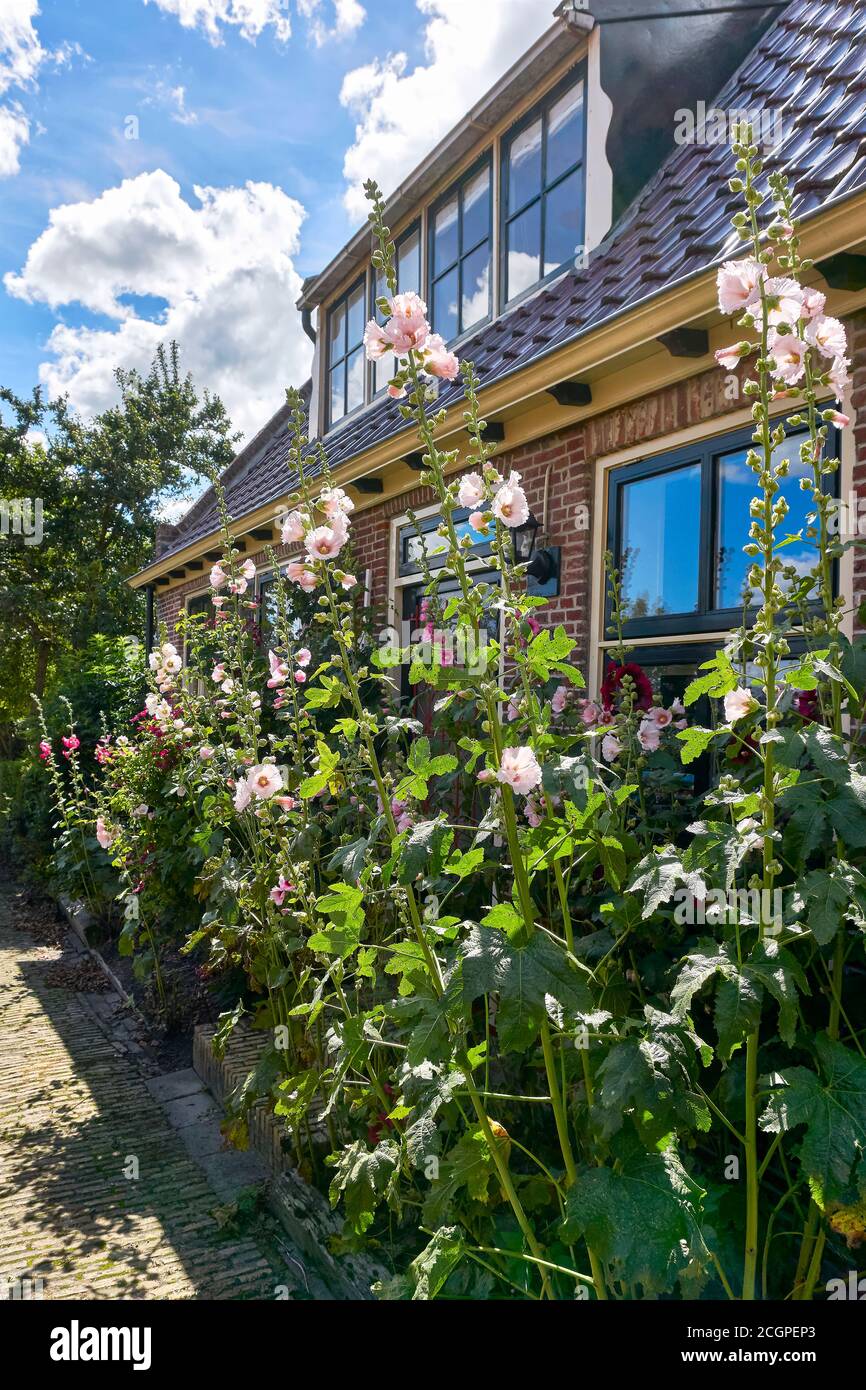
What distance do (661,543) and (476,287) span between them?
3526 millimetres

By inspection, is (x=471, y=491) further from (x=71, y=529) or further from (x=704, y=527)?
(x=71, y=529)

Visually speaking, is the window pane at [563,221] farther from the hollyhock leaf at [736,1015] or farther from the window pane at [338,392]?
the hollyhock leaf at [736,1015]

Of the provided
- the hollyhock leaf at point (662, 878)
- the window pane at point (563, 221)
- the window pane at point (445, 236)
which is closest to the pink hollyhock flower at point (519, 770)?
the hollyhock leaf at point (662, 878)

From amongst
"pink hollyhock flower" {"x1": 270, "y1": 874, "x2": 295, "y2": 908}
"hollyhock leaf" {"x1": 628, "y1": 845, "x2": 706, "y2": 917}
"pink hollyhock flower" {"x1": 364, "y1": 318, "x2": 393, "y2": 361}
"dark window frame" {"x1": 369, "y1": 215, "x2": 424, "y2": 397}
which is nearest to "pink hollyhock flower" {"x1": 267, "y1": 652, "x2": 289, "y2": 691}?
"pink hollyhock flower" {"x1": 270, "y1": 874, "x2": 295, "y2": 908}

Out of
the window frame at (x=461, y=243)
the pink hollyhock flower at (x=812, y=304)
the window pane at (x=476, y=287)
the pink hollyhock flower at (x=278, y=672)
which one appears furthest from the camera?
the window pane at (x=476, y=287)

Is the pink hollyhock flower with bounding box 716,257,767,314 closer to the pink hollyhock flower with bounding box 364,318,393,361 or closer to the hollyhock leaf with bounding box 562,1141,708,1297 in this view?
the pink hollyhock flower with bounding box 364,318,393,361

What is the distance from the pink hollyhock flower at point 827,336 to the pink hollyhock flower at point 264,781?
2.12m

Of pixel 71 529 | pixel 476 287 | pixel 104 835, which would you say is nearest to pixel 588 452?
pixel 476 287

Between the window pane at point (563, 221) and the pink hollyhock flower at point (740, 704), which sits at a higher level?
the window pane at point (563, 221)

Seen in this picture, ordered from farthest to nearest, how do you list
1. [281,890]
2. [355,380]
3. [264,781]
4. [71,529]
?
[71,529], [355,380], [281,890], [264,781]

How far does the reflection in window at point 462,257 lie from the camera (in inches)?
266

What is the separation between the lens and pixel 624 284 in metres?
4.57

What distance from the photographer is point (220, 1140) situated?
13.7 feet

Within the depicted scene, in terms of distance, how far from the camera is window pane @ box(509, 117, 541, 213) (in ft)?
20.3
